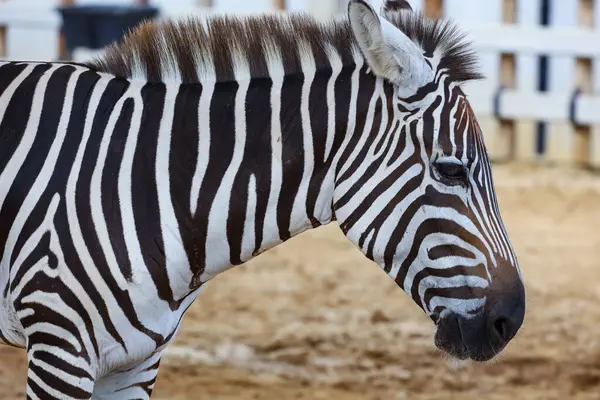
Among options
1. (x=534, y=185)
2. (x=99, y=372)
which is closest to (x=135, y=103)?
(x=99, y=372)

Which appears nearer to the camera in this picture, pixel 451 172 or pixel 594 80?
pixel 451 172

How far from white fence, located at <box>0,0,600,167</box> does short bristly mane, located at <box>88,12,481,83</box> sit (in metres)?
8.30

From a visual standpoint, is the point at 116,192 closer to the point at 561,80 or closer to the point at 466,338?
the point at 466,338

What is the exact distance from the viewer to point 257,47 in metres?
3.51

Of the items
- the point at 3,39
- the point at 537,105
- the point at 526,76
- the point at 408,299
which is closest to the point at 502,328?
the point at 408,299

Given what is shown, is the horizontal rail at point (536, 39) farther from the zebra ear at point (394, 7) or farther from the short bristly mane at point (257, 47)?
the short bristly mane at point (257, 47)

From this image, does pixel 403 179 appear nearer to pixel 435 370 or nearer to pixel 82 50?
pixel 435 370

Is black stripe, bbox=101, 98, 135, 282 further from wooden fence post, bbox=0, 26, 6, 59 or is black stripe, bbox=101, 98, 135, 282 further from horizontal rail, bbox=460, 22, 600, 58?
wooden fence post, bbox=0, 26, 6, 59

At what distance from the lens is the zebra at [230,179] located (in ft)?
10.8

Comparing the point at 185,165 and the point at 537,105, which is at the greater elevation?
the point at 185,165

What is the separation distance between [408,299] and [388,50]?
15.2 ft

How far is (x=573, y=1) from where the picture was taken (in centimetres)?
1280

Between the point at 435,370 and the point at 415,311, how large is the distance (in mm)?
1200

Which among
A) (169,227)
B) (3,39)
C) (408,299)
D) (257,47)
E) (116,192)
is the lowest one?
(408,299)
